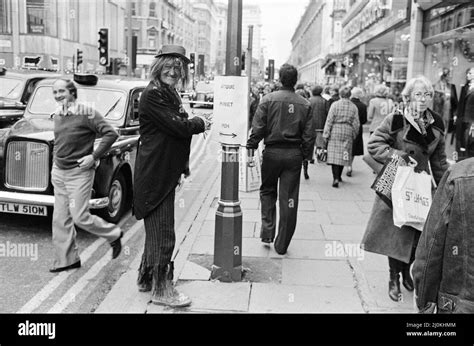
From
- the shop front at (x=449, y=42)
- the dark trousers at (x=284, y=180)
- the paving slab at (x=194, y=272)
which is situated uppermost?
the shop front at (x=449, y=42)

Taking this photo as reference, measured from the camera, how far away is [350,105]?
10.8 metres

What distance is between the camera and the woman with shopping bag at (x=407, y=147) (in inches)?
185

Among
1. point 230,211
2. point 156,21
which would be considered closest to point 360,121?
point 230,211

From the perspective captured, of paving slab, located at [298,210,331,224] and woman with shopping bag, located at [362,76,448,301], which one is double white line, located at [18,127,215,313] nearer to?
paving slab, located at [298,210,331,224]

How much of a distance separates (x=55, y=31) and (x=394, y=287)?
1375 inches

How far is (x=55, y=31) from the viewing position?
36.0 m

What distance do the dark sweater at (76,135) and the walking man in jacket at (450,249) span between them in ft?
13.1

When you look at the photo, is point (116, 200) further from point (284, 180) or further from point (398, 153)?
point (398, 153)

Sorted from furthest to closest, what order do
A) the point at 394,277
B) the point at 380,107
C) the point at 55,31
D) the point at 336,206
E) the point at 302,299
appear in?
1. the point at 55,31
2. the point at 380,107
3. the point at 336,206
4. the point at 394,277
5. the point at 302,299

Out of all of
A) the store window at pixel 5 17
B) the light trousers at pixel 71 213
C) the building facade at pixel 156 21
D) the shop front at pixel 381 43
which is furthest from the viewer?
the building facade at pixel 156 21

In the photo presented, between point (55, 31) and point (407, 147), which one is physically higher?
point (55, 31)

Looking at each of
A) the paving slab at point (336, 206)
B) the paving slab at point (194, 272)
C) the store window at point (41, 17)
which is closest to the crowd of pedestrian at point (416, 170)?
the paving slab at point (194, 272)

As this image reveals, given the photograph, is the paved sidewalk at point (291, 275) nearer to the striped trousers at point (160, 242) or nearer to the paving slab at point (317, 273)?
the paving slab at point (317, 273)
